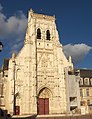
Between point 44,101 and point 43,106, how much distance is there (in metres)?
0.95

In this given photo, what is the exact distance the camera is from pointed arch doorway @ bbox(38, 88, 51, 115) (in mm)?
37500

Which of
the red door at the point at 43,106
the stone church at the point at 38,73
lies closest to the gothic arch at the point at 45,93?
the stone church at the point at 38,73

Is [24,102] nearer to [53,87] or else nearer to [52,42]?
[53,87]

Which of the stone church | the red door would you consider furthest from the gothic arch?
the red door

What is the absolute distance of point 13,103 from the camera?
34.8m

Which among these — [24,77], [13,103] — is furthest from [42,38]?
[13,103]

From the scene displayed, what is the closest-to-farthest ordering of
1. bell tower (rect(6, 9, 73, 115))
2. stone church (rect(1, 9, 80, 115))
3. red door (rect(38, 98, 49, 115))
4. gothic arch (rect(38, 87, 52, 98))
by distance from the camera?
stone church (rect(1, 9, 80, 115))
bell tower (rect(6, 9, 73, 115))
red door (rect(38, 98, 49, 115))
gothic arch (rect(38, 87, 52, 98))

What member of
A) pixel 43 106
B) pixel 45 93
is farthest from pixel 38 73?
pixel 43 106

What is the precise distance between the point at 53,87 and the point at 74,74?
19.4ft

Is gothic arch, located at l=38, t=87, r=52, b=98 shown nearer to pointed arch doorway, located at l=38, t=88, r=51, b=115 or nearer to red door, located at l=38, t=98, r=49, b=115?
pointed arch doorway, located at l=38, t=88, r=51, b=115

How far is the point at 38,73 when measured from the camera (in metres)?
38.6

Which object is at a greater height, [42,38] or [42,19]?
[42,19]

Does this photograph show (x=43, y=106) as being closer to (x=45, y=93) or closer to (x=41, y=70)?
(x=45, y=93)

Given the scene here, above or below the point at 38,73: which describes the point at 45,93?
below
